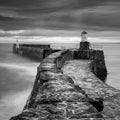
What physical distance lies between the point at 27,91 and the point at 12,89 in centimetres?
109

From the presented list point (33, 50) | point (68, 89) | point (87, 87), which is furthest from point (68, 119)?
point (33, 50)

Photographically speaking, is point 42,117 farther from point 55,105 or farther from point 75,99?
point 75,99

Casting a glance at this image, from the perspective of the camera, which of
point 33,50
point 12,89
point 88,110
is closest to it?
point 88,110

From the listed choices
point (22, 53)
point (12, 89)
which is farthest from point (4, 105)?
point (22, 53)

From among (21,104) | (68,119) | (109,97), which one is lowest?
(21,104)

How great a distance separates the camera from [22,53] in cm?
4434

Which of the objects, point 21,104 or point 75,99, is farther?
point 21,104

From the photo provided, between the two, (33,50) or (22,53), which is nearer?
(33,50)

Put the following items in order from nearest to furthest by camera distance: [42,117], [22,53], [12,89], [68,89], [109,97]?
[42,117] < [68,89] < [109,97] < [12,89] < [22,53]

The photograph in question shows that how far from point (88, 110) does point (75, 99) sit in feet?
1.60

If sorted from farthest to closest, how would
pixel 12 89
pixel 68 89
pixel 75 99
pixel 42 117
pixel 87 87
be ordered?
pixel 12 89, pixel 87 87, pixel 68 89, pixel 75 99, pixel 42 117

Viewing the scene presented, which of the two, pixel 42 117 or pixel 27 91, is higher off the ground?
pixel 42 117

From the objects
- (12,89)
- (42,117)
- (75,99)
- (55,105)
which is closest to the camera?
(42,117)

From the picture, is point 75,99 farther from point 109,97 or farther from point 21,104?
point 21,104
